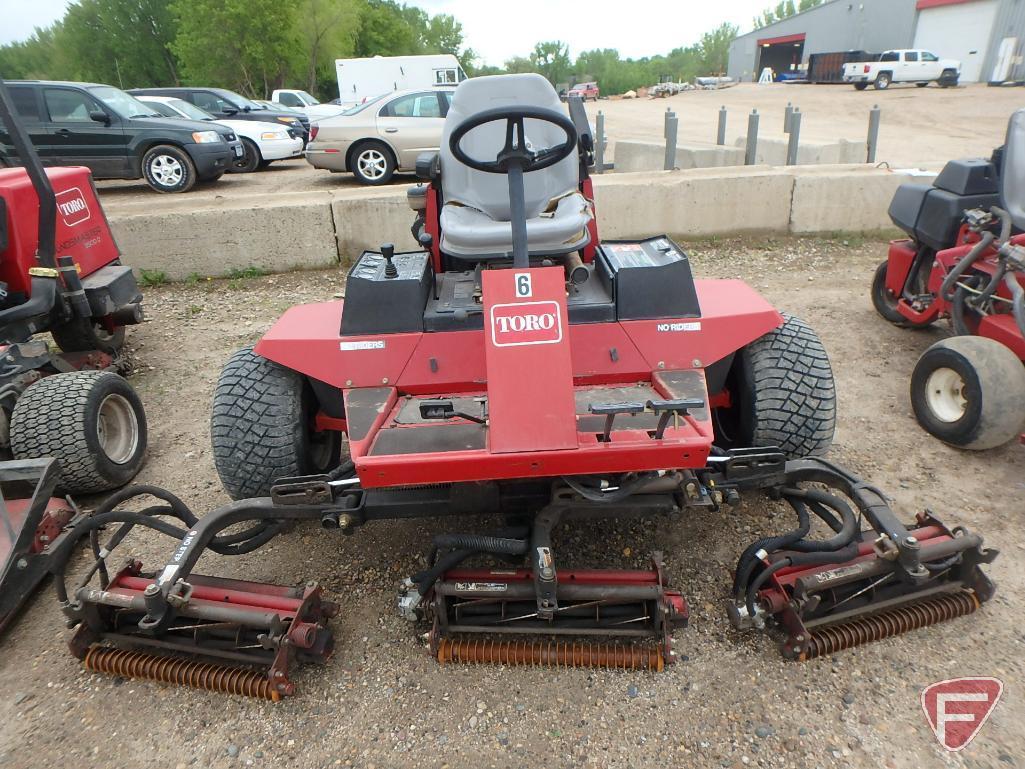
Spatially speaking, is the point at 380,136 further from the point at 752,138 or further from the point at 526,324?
the point at 526,324

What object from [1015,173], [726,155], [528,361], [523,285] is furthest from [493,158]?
[726,155]

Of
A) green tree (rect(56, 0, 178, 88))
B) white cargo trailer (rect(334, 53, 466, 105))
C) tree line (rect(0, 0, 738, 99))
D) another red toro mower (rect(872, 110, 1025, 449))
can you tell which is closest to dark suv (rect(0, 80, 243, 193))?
another red toro mower (rect(872, 110, 1025, 449))

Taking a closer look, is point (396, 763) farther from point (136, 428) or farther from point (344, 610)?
point (136, 428)

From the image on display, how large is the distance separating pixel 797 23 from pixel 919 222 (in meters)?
45.9

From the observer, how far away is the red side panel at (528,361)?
194 centimetres

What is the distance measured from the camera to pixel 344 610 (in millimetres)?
2416

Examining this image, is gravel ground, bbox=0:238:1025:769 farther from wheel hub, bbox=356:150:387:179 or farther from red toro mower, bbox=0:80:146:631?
wheel hub, bbox=356:150:387:179

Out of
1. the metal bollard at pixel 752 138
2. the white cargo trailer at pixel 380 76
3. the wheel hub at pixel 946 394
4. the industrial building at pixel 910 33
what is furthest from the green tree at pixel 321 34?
the wheel hub at pixel 946 394

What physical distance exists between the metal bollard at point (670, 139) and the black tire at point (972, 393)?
6075 mm

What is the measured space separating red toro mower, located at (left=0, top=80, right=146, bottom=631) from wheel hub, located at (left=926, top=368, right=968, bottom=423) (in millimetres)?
3926

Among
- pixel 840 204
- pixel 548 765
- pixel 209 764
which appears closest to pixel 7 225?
pixel 209 764

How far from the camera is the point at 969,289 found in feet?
11.8

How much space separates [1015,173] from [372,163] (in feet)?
25.6

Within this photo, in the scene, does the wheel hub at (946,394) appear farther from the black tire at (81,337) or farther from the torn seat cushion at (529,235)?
the black tire at (81,337)
